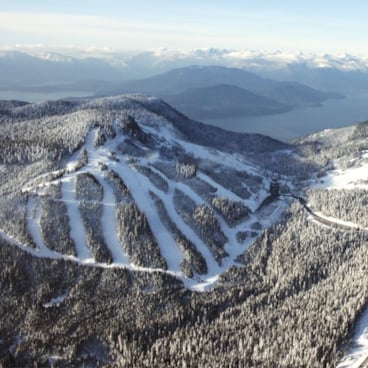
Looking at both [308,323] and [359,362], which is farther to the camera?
[308,323]

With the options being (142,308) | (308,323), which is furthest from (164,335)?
(308,323)

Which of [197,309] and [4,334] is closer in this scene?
[4,334]

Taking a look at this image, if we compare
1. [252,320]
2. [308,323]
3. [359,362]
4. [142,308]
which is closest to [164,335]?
[142,308]

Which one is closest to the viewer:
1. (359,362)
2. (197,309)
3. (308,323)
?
(359,362)

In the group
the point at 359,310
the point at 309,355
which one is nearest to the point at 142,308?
the point at 309,355

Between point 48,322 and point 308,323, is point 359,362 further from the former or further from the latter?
point 48,322

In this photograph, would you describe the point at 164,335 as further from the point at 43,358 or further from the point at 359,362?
the point at 359,362

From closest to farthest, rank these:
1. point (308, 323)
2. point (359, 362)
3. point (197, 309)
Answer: point (359, 362)
point (308, 323)
point (197, 309)

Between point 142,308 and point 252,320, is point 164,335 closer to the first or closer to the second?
point 142,308
